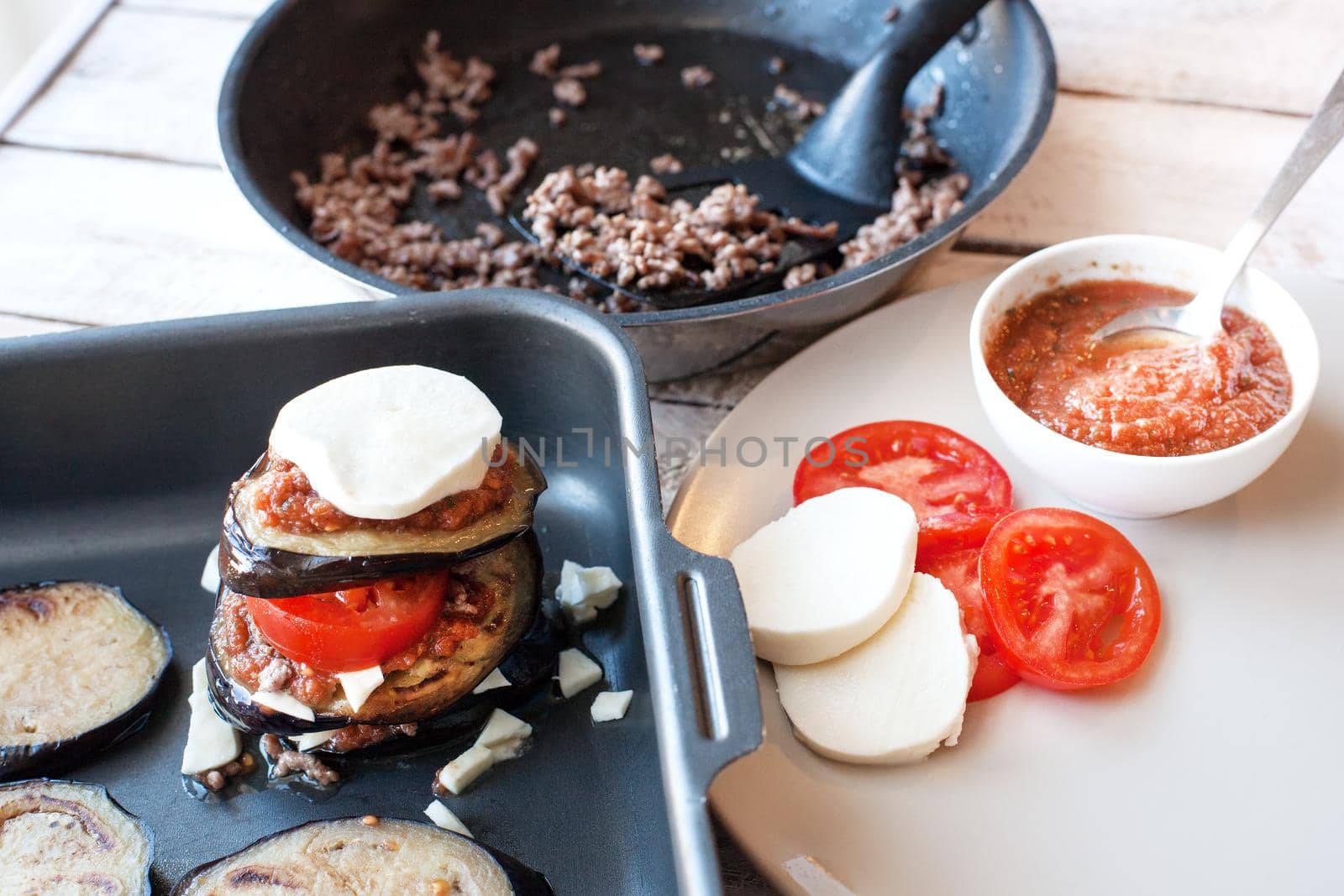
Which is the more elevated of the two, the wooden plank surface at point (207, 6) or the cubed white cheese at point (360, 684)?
the wooden plank surface at point (207, 6)

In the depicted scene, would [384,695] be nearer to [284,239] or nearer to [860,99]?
[284,239]

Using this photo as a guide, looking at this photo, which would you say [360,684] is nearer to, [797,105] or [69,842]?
[69,842]

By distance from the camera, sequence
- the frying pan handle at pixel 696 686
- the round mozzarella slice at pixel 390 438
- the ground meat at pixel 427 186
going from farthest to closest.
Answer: the ground meat at pixel 427 186
the round mozzarella slice at pixel 390 438
the frying pan handle at pixel 696 686

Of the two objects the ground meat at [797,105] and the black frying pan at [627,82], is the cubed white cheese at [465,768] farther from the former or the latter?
the ground meat at [797,105]

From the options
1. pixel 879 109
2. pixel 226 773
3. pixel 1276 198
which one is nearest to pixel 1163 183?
pixel 879 109

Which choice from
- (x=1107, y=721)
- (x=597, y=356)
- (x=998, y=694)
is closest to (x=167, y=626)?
(x=597, y=356)

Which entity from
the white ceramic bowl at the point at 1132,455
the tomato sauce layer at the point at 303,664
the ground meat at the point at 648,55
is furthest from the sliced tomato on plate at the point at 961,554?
the ground meat at the point at 648,55
